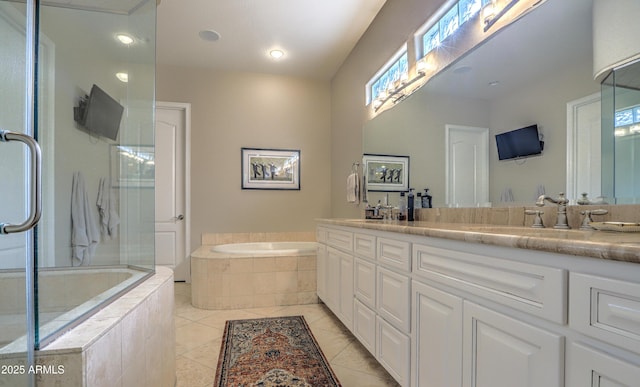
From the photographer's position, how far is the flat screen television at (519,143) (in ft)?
4.22

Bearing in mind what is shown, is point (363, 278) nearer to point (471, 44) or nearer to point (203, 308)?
point (471, 44)

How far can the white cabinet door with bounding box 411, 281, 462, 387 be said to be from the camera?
1.01m

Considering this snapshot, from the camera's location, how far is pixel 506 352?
32.1 inches

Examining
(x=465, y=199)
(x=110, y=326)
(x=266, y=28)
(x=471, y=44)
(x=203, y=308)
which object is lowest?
(x=203, y=308)

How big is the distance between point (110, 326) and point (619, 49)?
1.85 meters

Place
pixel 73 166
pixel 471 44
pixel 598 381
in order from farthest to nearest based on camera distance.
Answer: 1. pixel 471 44
2. pixel 73 166
3. pixel 598 381

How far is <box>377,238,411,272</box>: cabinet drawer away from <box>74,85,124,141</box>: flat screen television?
1590 mm

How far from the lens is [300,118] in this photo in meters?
4.14

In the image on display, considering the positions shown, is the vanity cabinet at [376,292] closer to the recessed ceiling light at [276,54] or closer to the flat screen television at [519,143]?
the flat screen television at [519,143]

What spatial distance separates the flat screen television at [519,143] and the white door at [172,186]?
3.52 metres

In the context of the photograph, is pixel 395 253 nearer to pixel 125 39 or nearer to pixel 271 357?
pixel 271 357

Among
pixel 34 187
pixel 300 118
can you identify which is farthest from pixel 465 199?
pixel 300 118

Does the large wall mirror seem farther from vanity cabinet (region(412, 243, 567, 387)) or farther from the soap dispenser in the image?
vanity cabinet (region(412, 243, 567, 387))

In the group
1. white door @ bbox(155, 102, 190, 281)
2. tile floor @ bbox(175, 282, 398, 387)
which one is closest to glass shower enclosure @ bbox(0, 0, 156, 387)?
tile floor @ bbox(175, 282, 398, 387)
